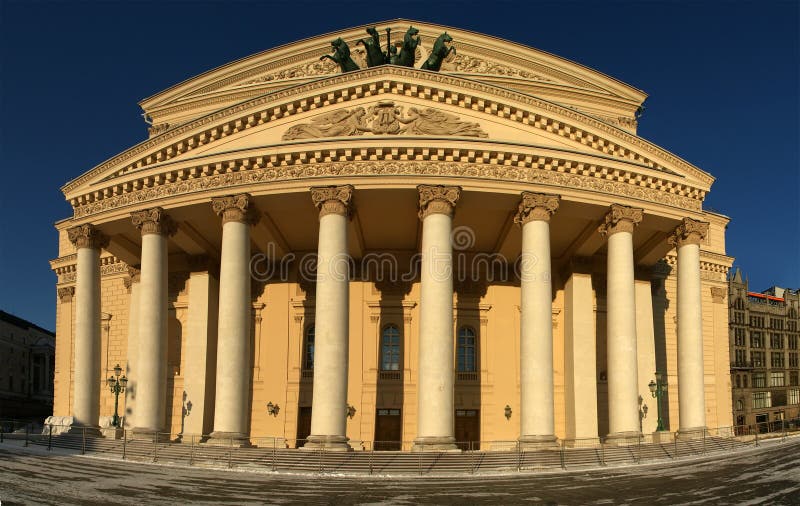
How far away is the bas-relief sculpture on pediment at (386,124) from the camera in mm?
33094

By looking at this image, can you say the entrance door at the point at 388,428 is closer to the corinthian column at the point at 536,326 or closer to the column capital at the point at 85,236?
the corinthian column at the point at 536,326

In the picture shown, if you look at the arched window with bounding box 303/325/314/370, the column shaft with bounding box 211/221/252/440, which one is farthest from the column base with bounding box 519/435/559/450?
the arched window with bounding box 303/325/314/370

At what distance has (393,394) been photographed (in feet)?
Answer: 132

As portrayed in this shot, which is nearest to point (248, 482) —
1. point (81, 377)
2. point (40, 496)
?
point (40, 496)

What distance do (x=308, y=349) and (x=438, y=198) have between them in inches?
576

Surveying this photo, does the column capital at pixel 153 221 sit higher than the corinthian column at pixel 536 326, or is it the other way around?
the column capital at pixel 153 221

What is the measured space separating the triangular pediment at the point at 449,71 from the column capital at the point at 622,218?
14.9m

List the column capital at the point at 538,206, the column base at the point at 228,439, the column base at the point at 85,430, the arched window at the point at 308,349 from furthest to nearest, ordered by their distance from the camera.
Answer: the arched window at the point at 308,349 < the column base at the point at 85,430 < the column capital at the point at 538,206 < the column base at the point at 228,439

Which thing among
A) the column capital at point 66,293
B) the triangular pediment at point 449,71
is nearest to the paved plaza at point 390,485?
the triangular pediment at point 449,71

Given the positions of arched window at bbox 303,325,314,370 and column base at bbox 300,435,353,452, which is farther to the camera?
A: arched window at bbox 303,325,314,370

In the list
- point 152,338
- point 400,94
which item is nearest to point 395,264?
point 400,94

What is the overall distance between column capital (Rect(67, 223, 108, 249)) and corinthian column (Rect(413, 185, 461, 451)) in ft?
54.6

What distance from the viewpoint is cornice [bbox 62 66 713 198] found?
3359 centimetres

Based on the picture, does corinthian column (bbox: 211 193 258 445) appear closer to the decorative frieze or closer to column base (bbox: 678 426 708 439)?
Answer: column base (bbox: 678 426 708 439)
